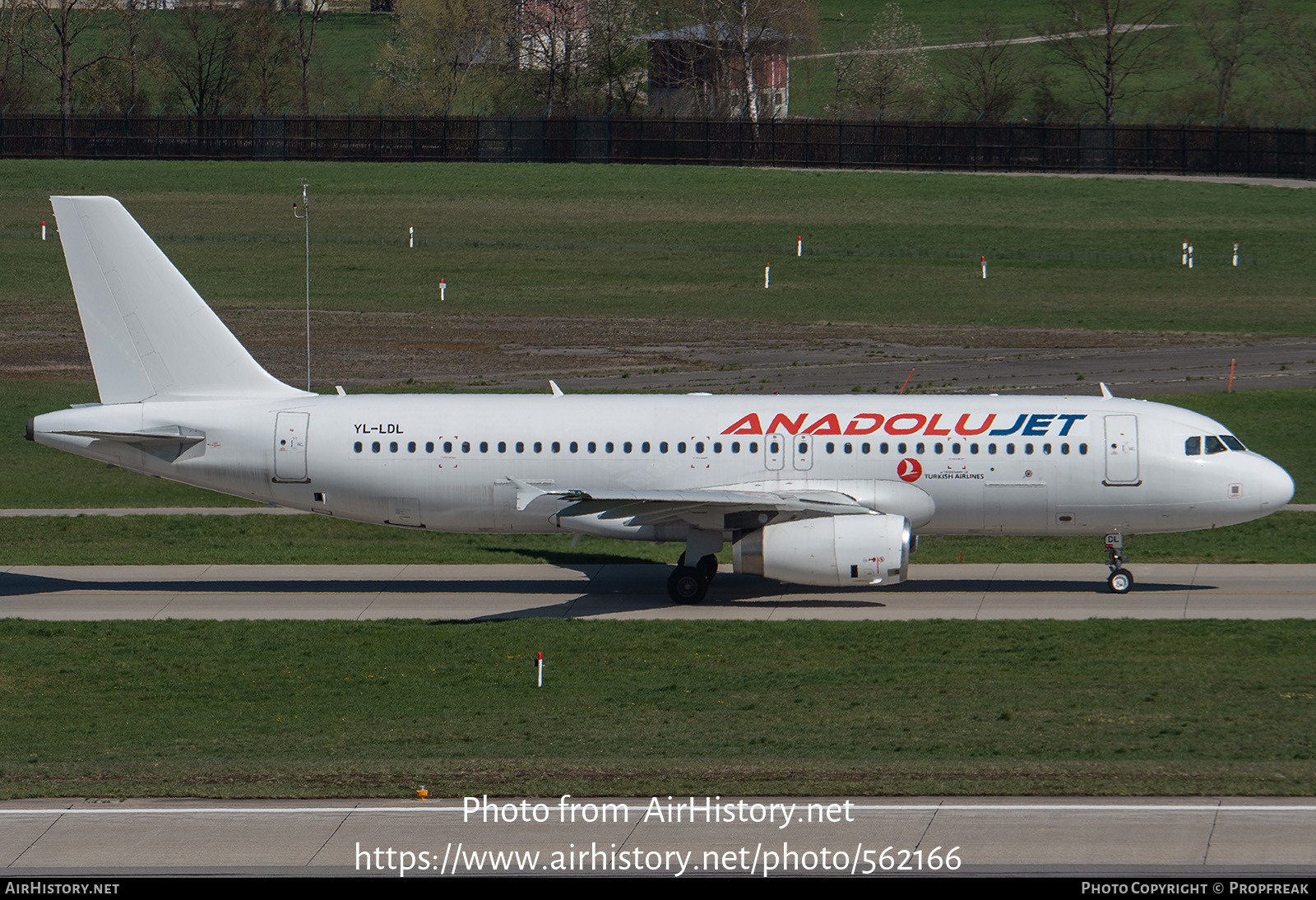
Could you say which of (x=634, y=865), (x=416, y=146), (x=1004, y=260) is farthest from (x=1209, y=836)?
(x=416, y=146)

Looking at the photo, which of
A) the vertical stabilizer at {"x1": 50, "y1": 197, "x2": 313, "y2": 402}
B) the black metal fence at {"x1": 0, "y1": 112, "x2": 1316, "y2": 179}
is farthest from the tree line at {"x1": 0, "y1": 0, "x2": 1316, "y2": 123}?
the vertical stabilizer at {"x1": 50, "y1": 197, "x2": 313, "y2": 402}

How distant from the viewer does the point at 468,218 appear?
291 ft

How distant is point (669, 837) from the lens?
16.7 meters

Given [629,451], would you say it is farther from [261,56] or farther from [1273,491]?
[261,56]

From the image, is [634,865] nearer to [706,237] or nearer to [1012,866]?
[1012,866]

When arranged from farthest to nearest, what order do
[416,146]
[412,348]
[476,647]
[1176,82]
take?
1. [1176,82]
2. [416,146]
3. [412,348]
4. [476,647]

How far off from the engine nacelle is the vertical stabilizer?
1160 cm

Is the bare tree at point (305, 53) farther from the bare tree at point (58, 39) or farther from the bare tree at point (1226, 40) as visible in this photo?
the bare tree at point (1226, 40)

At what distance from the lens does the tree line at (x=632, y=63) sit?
117938mm

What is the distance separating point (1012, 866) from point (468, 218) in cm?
7618

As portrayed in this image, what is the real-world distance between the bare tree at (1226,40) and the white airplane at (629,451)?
Answer: 99505mm

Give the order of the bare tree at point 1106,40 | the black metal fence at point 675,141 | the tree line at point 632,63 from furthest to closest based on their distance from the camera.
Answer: the tree line at point 632,63 < the bare tree at point 1106,40 < the black metal fence at point 675,141

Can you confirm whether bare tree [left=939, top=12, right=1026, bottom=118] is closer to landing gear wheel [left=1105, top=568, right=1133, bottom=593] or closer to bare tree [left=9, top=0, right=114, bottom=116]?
bare tree [left=9, top=0, right=114, bottom=116]

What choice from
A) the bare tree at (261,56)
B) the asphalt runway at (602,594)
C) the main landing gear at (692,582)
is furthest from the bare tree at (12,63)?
the main landing gear at (692,582)
